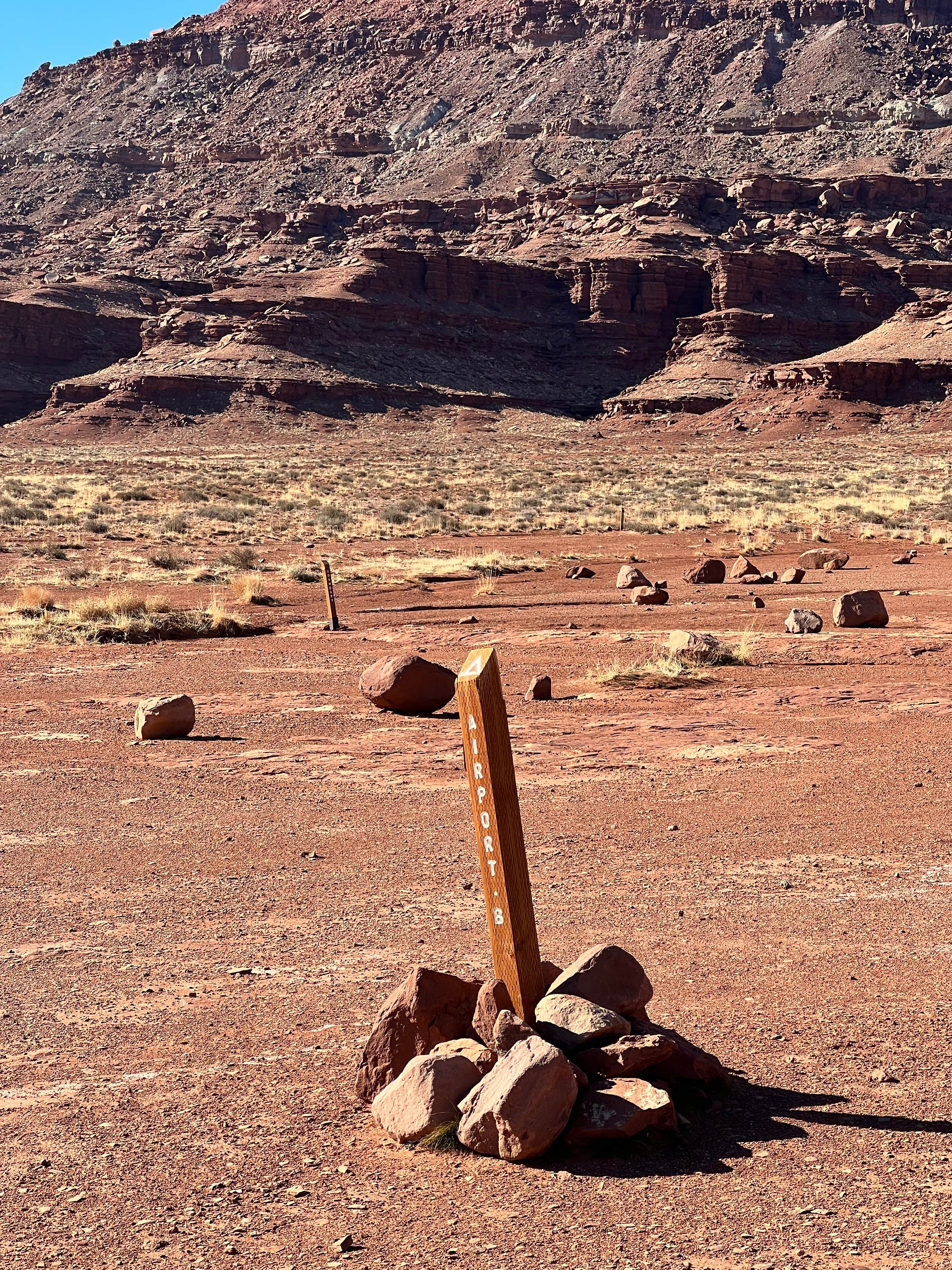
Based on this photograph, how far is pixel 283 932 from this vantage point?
7.03m

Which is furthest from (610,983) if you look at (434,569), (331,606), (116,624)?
(434,569)

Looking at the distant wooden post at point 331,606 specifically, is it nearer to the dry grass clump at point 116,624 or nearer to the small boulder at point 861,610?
the dry grass clump at point 116,624

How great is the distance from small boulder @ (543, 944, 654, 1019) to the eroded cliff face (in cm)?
8776

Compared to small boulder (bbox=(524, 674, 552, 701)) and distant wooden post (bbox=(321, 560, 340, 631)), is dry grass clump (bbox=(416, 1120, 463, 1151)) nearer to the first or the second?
small boulder (bbox=(524, 674, 552, 701))

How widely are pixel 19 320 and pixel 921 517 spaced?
89.9 meters

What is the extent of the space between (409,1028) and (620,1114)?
91 centimetres

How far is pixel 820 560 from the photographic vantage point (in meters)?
25.8

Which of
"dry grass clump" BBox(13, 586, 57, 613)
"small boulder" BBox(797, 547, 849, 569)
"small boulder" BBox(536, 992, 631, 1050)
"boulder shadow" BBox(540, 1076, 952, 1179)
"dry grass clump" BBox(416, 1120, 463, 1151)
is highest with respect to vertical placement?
"dry grass clump" BBox(13, 586, 57, 613)

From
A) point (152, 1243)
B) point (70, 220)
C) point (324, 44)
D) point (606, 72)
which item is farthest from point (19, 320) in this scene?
point (152, 1243)

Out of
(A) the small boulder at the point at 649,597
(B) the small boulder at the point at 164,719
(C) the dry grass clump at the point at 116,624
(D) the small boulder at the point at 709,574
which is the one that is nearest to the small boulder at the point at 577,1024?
(B) the small boulder at the point at 164,719

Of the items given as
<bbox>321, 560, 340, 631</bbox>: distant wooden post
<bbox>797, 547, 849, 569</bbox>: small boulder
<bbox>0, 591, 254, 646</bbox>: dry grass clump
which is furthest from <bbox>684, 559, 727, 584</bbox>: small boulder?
<bbox>0, 591, 254, 646</bbox>: dry grass clump

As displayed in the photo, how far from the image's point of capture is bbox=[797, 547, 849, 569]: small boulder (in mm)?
25703

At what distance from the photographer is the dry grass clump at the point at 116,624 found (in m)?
18.5

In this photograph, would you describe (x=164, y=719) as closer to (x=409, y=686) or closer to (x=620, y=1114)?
(x=409, y=686)
